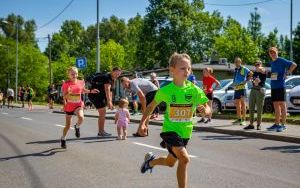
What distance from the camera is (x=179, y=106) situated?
5441 millimetres

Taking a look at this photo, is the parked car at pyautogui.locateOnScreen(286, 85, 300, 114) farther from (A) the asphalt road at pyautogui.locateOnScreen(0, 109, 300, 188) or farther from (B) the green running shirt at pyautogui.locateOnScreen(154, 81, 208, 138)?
(B) the green running shirt at pyautogui.locateOnScreen(154, 81, 208, 138)

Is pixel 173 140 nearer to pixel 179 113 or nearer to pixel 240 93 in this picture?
pixel 179 113

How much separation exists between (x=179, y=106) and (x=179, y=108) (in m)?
0.03

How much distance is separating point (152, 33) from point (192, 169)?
193 ft

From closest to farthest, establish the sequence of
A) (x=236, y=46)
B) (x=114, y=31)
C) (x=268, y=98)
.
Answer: (x=268, y=98) < (x=236, y=46) < (x=114, y=31)

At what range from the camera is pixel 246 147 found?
33.8 feet

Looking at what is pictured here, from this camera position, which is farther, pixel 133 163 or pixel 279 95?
pixel 279 95

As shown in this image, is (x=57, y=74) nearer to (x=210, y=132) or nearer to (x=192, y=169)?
(x=210, y=132)

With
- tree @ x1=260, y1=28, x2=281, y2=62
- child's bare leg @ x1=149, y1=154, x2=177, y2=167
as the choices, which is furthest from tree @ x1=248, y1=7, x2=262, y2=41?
child's bare leg @ x1=149, y1=154, x2=177, y2=167

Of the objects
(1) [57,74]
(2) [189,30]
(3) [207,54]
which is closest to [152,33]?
(2) [189,30]

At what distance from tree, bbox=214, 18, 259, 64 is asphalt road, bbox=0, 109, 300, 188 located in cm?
6147

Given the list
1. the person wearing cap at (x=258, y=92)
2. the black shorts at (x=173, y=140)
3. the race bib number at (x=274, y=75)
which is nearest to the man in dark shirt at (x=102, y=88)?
the person wearing cap at (x=258, y=92)

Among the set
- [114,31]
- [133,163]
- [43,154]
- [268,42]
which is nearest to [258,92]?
[133,163]

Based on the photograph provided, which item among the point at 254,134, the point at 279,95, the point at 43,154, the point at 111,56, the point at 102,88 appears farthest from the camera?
the point at 111,56
